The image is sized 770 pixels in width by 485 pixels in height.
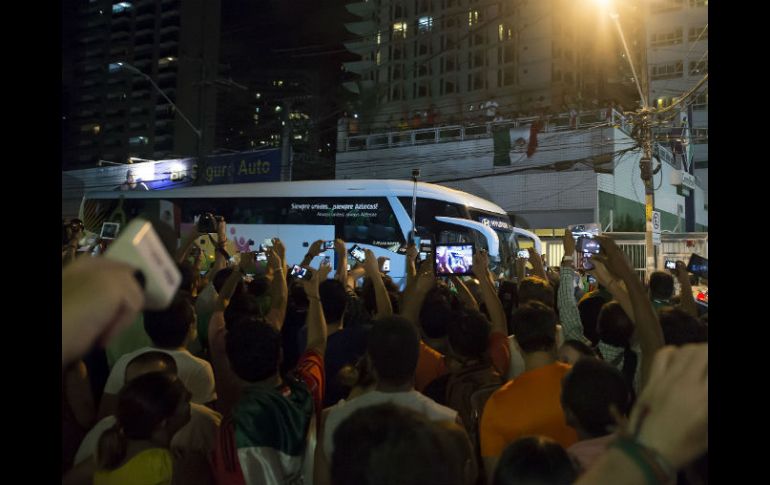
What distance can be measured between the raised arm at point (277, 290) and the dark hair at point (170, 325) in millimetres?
550

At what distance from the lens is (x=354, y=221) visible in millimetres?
16656


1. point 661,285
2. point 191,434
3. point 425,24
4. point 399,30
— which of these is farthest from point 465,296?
point 399,30

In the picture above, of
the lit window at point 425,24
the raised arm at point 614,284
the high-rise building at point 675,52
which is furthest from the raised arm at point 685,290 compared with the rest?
the lit window at point 425,24

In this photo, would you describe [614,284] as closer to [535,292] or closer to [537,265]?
[535,292]

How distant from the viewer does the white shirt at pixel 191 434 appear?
2.29 meters

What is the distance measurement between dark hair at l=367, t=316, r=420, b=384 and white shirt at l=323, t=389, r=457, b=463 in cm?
6

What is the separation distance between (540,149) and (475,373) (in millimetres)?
24344

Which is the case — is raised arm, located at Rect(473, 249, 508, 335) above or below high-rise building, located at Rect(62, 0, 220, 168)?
below

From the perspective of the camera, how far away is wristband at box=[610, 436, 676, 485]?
1.12m

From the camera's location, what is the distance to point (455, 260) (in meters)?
5.45

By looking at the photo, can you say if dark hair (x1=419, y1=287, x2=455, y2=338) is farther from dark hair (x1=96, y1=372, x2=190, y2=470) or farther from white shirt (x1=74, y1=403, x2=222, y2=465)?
dark hair (x1=96, y1=372, x2=190, y2=470)

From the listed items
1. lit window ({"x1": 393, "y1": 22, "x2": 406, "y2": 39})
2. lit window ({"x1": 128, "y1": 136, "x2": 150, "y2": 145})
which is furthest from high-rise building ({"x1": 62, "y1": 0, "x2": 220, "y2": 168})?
lit window ({"x1": 393, "y1": 22, "x2": 406, "y2": 39})

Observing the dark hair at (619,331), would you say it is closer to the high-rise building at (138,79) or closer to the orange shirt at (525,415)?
the orange shirt at (525,415)
